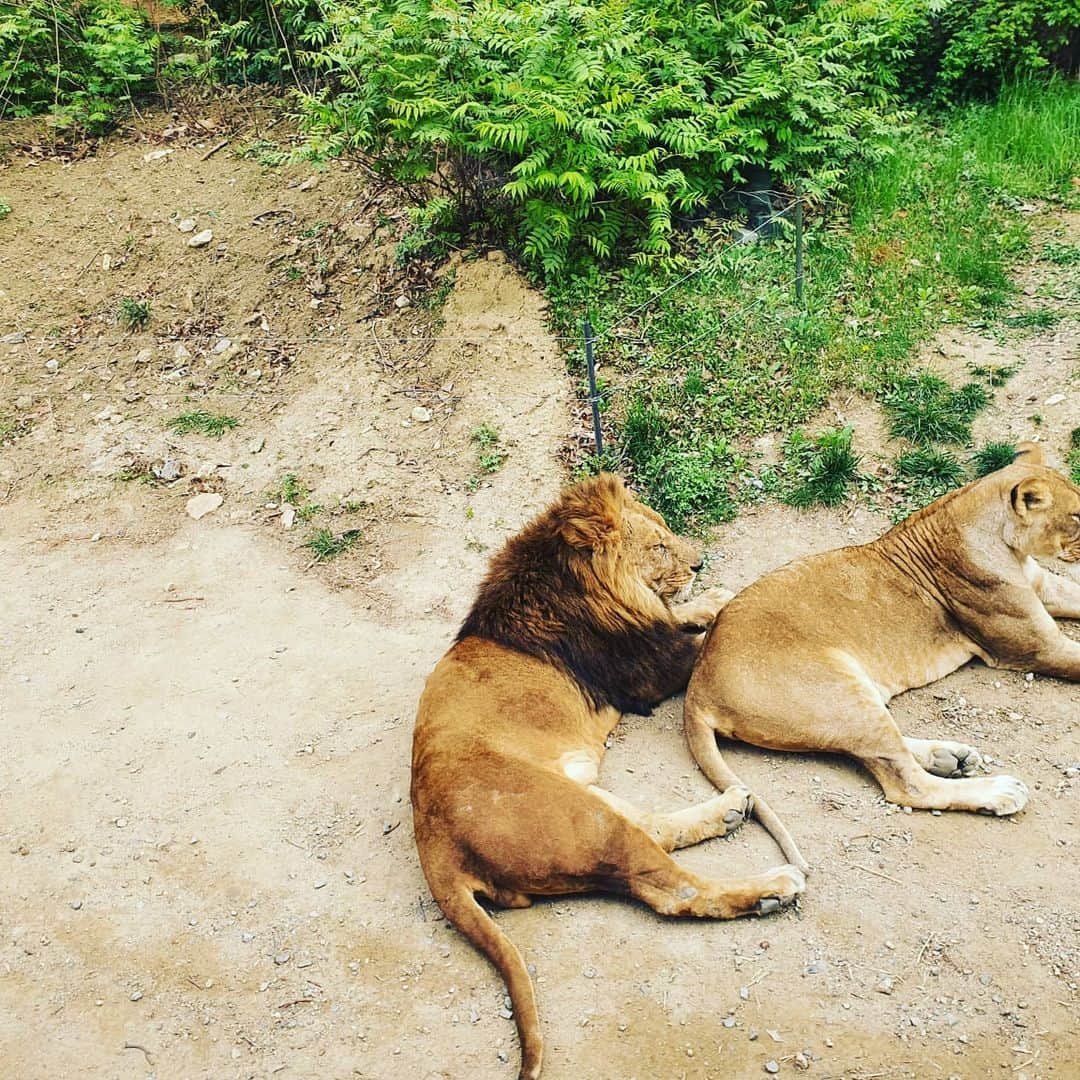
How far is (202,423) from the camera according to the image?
7.99 metres

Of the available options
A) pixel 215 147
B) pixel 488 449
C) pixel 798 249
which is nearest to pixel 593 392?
pixel 488 449

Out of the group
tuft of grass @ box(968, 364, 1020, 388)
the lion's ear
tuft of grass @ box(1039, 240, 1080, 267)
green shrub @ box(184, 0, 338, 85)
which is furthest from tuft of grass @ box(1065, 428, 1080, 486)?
green shrub @ box(184, 0, 338, 85)

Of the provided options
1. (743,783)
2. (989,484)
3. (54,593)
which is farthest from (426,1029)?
(54,593)

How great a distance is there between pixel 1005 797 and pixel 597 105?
222 inches

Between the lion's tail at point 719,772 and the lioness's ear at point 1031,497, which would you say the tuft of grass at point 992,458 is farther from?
the lion's tail at point 719,772

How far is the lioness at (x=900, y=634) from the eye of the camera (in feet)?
13.5

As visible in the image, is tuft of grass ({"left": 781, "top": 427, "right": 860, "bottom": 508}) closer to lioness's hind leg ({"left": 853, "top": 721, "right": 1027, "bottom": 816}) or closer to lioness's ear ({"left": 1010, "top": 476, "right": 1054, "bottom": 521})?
lioness's ear ({"left": 1010, "top": 476, "right": 1054, "bottom": 521})

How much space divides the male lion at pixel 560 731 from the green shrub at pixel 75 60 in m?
9.22

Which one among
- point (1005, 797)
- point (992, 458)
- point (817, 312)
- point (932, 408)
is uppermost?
point (817, 312)

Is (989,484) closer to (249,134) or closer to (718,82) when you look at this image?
(718,82)

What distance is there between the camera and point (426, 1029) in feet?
11.4

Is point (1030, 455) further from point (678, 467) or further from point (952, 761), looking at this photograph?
point (678, 467)

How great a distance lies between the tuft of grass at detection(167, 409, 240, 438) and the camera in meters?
7.91

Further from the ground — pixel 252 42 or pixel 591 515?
pixel 252 42
